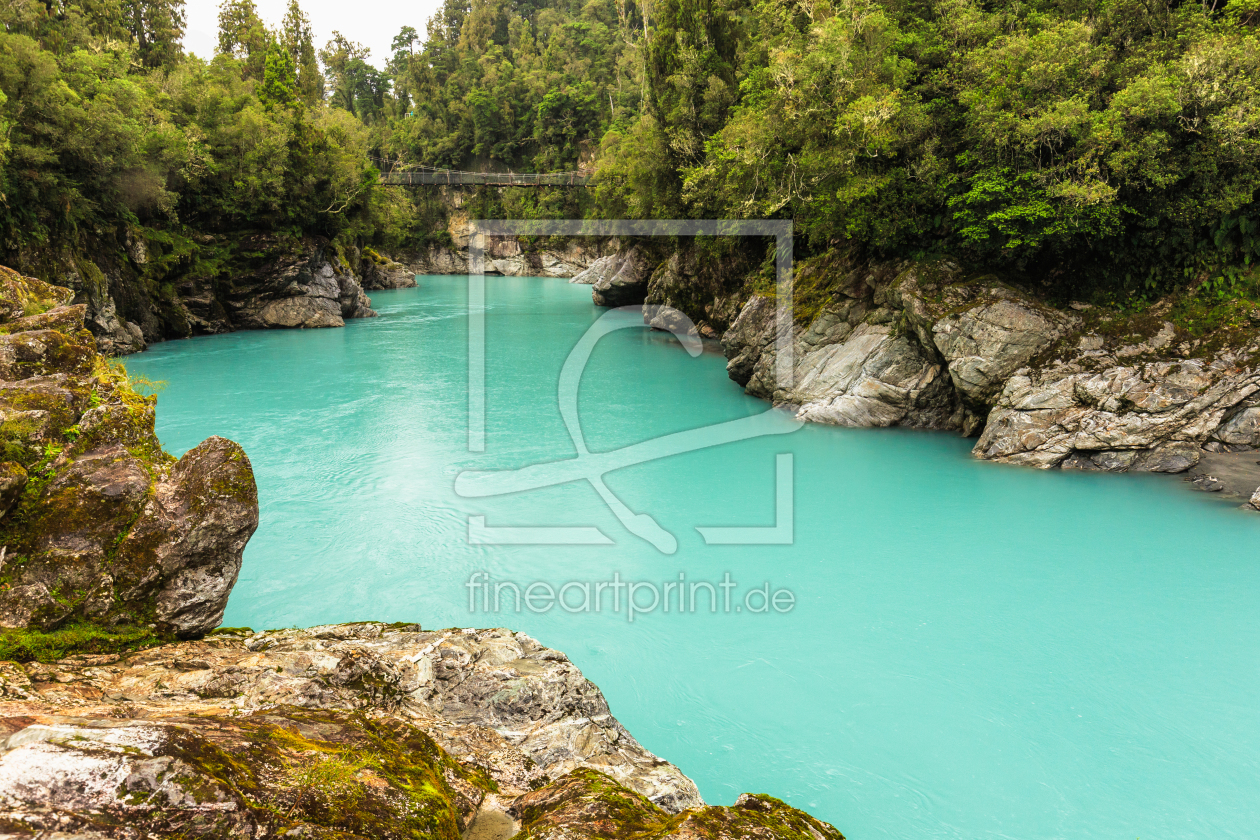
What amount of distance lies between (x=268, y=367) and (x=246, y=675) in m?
21.2

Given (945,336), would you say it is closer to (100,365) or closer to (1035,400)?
(1035,400)

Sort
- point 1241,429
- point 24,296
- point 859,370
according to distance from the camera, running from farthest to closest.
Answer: point 859,370
point 1241,429
point 24,296

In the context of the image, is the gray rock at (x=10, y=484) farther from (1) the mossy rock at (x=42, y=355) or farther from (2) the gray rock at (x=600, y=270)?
(2) the gray rock at (x=600, y=270)

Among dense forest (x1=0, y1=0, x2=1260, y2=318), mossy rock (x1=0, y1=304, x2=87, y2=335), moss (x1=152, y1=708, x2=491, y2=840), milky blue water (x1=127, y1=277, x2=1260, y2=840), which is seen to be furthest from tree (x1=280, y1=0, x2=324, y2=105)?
moss (x1=152, y1=708, x2=491, y2=840)

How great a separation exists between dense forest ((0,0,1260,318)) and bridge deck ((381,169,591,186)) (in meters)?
23.3

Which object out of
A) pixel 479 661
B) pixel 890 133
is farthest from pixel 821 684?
pixel 890 133

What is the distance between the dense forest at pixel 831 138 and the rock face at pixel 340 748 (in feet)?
41.3

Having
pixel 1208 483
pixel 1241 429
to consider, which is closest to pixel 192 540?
pixel 1208 483

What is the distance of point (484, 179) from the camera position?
6512 cm

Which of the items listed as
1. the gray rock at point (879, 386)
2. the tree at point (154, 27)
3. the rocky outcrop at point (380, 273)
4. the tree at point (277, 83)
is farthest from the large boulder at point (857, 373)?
the rocky outcrop at point (380, 273)

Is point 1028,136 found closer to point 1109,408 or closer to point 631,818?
point 1109,408

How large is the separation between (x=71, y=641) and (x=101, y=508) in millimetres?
1025

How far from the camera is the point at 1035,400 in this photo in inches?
534

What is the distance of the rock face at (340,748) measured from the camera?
2188 millimetres
